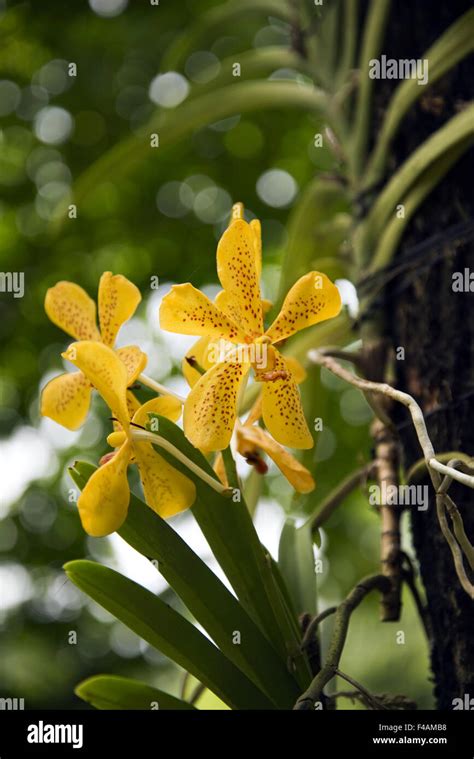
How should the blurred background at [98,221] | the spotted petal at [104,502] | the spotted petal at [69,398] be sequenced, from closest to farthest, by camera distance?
the spotted petal at [104,502] < the spotted petal at [69,398] < the blurred background at [98,221]

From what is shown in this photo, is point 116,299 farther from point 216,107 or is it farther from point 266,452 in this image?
point 216,107

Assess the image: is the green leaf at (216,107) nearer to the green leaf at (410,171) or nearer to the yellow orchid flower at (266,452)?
the green leaf at (410,171)

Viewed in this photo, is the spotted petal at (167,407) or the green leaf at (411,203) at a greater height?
the green leaf at (411,203)

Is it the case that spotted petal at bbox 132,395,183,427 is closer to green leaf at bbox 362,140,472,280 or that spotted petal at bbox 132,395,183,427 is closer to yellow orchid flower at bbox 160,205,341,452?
yellow orchid flower at bbox 160,205,341,452

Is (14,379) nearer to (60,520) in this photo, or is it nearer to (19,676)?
(60,520)

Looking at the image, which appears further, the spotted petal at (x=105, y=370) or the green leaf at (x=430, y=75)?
the green leaf at (x=430, y=75)

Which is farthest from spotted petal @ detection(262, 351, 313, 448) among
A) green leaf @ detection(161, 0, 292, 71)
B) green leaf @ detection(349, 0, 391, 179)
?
green leaf @ detection(161, 0, 292, 71)

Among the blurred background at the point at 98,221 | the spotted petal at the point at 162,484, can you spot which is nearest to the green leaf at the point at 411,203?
the spotted petal at the point at 162,484

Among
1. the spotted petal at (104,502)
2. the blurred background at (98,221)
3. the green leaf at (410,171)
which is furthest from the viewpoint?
the blurred background at (98,221)
